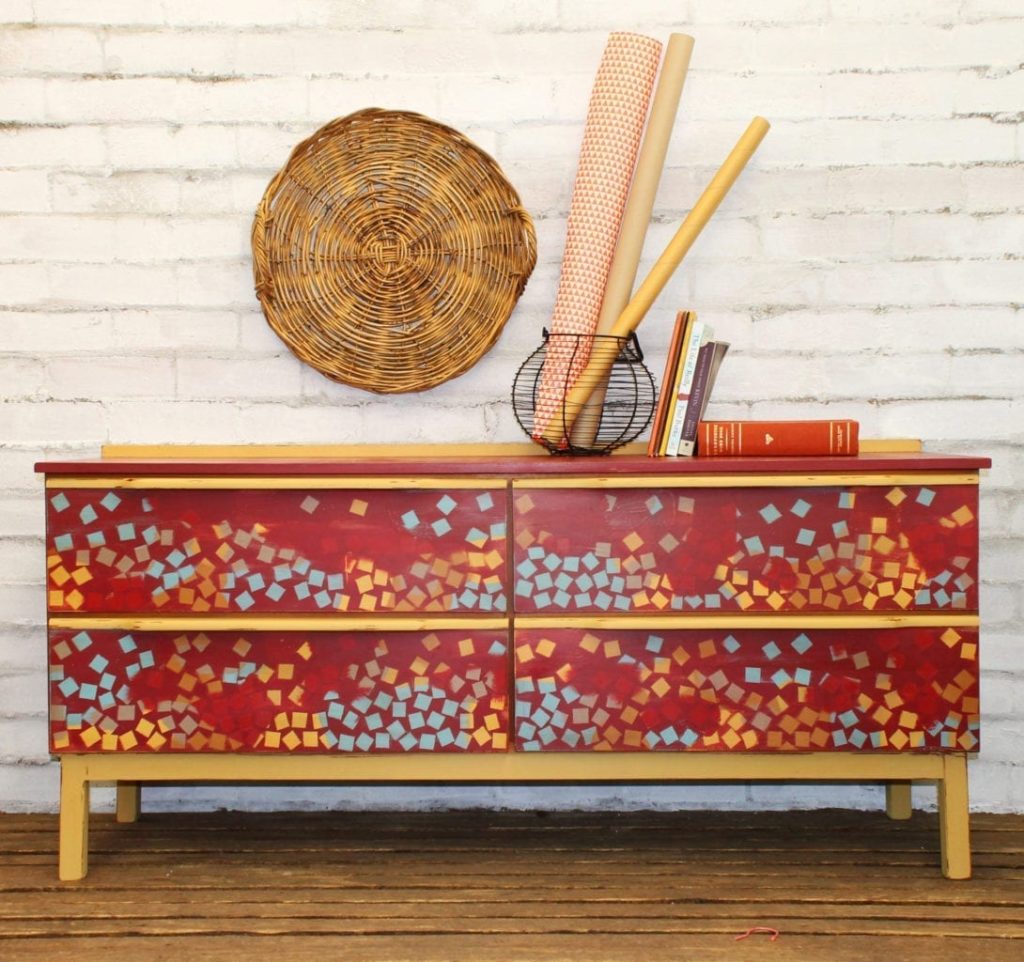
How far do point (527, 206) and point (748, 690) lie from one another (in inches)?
44.4

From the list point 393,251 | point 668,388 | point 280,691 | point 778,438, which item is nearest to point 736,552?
point 778,438

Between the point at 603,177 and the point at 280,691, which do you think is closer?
the point at 280,691

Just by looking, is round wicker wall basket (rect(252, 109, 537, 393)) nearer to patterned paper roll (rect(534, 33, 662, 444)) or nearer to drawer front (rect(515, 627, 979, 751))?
patterned paper roll (rect(534, 33, 662, 444))

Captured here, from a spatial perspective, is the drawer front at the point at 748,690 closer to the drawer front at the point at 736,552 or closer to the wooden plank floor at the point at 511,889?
the drawer front at the point at 736,552

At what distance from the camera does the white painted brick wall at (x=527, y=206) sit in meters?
2.36

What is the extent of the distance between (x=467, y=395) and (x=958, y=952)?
1407 mm

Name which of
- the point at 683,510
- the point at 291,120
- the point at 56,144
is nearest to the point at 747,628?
the point at 683,510

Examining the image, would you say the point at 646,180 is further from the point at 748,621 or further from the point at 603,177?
the point at 748,621

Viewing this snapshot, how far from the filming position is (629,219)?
7.36 feet

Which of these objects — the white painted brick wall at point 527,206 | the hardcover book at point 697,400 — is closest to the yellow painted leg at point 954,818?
the white painted brick wall at point 527,206

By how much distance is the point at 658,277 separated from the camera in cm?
220

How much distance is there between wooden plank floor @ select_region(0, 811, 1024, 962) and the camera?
1.77 m

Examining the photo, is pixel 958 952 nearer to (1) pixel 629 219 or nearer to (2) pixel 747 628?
(2) pixel 747 628

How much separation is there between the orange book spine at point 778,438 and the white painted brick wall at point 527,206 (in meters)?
0.35
